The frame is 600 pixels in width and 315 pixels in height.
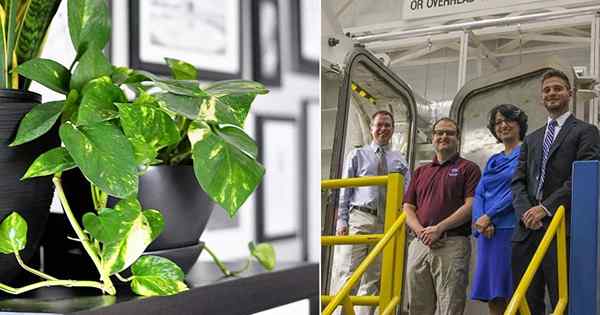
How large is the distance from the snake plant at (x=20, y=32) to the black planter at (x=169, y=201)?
142 millimetres

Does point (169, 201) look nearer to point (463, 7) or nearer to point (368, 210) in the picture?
point (368, 210)

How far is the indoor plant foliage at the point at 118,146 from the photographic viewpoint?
30.7 inches

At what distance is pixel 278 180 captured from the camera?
1511mm

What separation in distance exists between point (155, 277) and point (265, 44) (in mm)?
762

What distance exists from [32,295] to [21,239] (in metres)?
0.13

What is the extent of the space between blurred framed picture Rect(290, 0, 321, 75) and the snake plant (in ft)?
2.20

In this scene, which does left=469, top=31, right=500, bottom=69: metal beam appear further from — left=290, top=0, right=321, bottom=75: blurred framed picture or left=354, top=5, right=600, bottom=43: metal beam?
left=290, top=0, right=321, bottom=75: blurred framed picture

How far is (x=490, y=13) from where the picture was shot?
0.90 meters

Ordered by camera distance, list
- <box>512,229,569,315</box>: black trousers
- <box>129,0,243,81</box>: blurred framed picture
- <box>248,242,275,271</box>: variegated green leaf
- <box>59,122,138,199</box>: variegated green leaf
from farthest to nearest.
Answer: <box>129,0,243,81</box>: blurred framed picture < <box>248,242,275,271</box>: variegated green leaf < <box>512,229,569,315</box>: black trousers < <box>59,122,138,199</box>: variegated green leaf

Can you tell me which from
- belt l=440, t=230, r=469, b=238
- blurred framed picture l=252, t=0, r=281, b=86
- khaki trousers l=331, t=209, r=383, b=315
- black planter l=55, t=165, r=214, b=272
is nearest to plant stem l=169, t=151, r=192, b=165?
black planter l=55, t=165, r=214, b=272

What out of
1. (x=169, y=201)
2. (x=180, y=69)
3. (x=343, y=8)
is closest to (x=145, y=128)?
(x=169, y=201)

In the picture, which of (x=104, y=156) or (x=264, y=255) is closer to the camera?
(x=104, y=156)

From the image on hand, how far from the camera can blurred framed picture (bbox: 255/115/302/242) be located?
1496 millimetres

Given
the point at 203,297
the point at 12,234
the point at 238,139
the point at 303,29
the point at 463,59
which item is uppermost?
the point at 303,29
